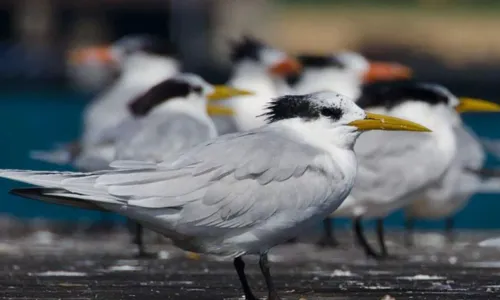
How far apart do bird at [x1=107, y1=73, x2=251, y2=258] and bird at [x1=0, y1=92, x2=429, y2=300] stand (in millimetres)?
2345

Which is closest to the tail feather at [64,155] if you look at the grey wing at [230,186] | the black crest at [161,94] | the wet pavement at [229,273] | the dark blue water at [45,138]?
the wet pavement at [229,273]

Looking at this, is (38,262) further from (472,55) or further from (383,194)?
(472,55)

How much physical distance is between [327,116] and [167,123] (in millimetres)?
2871

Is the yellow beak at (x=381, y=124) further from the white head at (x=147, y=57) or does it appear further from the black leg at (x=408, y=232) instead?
the white head at (x=147, y=57)

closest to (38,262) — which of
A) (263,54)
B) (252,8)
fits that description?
(263,54)

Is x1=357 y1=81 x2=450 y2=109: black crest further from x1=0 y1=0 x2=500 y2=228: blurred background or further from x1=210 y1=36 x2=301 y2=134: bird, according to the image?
x1=0 y1=0 x2=500 y2=228: blurred background

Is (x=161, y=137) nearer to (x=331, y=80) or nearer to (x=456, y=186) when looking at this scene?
(x=456, y=186)

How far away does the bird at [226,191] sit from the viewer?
651cm

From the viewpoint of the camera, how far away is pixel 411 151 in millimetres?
9375

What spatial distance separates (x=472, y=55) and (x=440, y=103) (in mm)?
17521

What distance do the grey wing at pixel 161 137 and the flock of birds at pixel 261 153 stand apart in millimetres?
11

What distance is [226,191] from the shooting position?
21.7 ft

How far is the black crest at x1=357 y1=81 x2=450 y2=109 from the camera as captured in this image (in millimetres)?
9797

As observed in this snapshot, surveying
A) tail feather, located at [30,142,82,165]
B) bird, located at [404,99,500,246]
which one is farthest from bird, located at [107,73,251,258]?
bird, located at [404,99,500,246]
